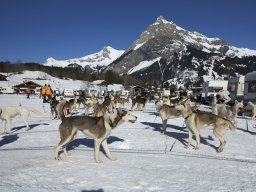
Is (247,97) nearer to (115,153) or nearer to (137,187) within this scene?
(115,153)

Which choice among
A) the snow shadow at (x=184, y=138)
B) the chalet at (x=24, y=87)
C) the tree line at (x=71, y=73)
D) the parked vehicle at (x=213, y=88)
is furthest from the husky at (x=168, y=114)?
the tree line at (x=71, y=73)

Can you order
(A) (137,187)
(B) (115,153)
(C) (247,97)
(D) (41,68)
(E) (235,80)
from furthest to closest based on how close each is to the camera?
(D) (41,68) < (E) (235,80) < (C) (247,97) < (B) (115,153) < (A) (137,187)

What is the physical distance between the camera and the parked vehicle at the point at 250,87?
2459cm

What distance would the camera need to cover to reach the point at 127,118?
8484 millimetres

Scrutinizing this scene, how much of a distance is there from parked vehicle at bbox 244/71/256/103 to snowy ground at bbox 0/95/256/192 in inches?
541

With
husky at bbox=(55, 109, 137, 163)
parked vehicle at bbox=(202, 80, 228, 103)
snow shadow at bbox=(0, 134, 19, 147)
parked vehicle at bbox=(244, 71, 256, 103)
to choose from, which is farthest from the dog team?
parked vehicle at bbox=(202, 80, 228, 103)

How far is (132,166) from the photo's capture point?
24.1ft

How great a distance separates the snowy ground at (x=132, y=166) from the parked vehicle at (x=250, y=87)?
45.1 ft

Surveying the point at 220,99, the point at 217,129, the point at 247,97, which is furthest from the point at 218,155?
the point at 247,97

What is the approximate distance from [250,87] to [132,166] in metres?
20.1

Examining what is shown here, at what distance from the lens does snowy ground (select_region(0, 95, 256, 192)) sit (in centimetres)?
595

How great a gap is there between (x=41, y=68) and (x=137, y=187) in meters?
179

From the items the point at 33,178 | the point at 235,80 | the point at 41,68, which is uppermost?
the point at 41,68

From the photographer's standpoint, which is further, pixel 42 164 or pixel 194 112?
pixel 194 112
